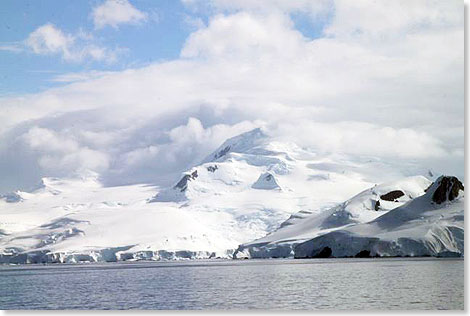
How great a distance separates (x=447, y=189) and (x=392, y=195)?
3642 cm

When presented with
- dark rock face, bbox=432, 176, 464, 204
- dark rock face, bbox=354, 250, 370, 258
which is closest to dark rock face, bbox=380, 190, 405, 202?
dark rock face, bbox=432, 176, 464, 204

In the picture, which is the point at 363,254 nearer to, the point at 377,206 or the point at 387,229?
the point at 387,229

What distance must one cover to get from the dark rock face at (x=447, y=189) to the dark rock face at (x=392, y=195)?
1350 inches

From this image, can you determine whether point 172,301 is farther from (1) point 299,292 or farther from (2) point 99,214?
(2) point 99,214

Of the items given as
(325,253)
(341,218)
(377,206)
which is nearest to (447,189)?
(325,253)

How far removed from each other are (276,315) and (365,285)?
1479cm

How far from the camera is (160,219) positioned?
170 meters

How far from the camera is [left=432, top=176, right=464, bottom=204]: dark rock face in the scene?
97.6 meters

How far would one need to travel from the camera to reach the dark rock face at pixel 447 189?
97562 mm

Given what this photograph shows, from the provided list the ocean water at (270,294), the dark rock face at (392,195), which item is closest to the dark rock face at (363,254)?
the ocean water at (270,294)

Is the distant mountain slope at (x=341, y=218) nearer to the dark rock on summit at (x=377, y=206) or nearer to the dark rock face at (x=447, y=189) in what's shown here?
the dark rock on summit at (x=377, y=206)

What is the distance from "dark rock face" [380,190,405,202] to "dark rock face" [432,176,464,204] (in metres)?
34.3

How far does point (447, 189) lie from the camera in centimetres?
9806

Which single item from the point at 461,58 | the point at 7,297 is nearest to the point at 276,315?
the point at 461,58
